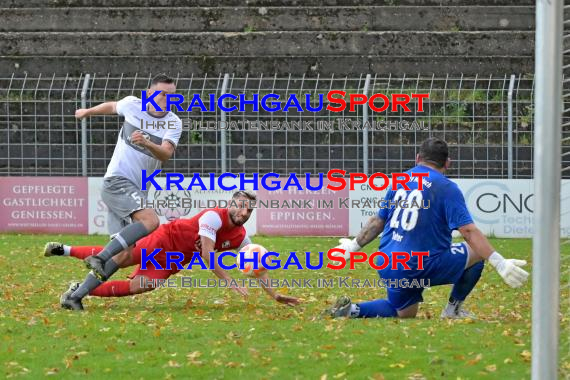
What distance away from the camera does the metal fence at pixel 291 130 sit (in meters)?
23.1

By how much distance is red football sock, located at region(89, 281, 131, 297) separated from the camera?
12516mm

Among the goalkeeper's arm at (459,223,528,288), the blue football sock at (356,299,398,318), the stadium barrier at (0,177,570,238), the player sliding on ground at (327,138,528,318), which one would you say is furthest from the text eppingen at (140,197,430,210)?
the goalkeeper's arm at (459,223,528,288)

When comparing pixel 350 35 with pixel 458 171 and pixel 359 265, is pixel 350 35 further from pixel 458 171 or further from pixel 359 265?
pixel 359 265

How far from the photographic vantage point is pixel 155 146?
1229cm

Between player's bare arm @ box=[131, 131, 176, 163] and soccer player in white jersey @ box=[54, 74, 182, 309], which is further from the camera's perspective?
soccer player in white jersey @ box=[54, 74, 182, 309]

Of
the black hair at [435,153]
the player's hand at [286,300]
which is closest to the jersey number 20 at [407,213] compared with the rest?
the black hair at [435,153]

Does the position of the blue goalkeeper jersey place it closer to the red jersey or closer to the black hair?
the black hair

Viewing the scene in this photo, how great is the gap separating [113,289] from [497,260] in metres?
3.80

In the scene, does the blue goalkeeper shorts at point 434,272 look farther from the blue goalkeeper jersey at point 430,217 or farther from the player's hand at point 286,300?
the player's hand at point 286,300

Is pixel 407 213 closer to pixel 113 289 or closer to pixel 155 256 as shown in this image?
pixel 155 256

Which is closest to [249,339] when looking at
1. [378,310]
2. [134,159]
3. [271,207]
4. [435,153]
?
[378,310]

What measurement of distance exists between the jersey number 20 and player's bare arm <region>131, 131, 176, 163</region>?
2.40 m

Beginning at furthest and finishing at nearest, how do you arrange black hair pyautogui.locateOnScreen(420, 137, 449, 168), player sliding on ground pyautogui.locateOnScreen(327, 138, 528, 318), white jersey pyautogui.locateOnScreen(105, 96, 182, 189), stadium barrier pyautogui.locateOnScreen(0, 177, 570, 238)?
stadium barrier pyautogui.locateOnScreen(0, 177, 570, 238) → white jersey pyautogui.locateOnScreen(105, 96, 182, 189) → black hair pyautogui.locateOnScreen(420, 137, 449, 168) → player sliding on ground pyautogui.locateOnScreen(327, 138, 528, 318)

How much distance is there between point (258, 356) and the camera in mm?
9320
